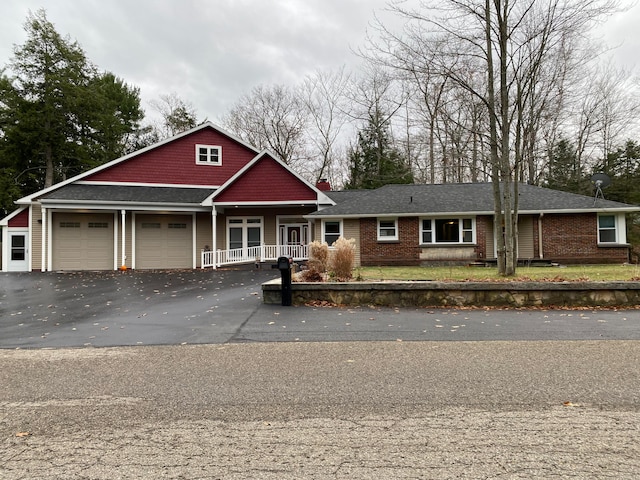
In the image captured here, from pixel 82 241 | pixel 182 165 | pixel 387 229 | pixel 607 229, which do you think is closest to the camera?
pixel 607 229

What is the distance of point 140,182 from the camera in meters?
21.7

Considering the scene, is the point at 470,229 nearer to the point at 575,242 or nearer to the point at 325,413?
the point at 575,242

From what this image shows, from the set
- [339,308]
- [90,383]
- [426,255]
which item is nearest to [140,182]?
[426,255]

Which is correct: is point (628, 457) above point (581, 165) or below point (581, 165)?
below

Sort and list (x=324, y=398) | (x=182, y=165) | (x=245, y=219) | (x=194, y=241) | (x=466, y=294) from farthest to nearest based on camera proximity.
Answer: (x=182, y=165)
(x=245, y=219)
(x=194, y=241)
(x=466, y=294)
(x=324, y=398)

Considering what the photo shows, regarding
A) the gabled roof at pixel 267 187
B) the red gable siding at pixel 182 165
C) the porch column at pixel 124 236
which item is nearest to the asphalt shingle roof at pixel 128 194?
the red gable siding at pixel 182 165

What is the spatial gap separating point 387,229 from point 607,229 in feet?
30.9

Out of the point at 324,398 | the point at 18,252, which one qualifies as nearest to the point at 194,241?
the point at 18,252

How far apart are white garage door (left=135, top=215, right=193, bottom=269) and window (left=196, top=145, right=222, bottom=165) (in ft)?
10.8

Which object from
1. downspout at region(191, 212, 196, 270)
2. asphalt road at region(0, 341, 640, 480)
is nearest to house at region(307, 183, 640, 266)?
downspout at region(191, 212, 196, 270)

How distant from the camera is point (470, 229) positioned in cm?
1888

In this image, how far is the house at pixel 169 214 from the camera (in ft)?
65.3

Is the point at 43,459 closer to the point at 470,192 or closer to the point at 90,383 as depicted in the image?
the point at 90,383

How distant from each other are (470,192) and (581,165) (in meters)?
15.5
